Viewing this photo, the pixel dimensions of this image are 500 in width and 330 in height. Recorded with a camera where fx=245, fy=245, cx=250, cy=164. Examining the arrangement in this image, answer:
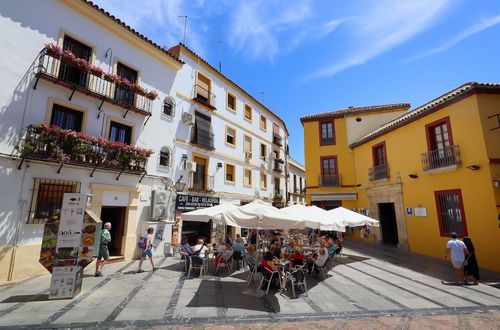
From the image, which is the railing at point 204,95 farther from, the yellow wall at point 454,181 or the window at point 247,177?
the yellow wall at point 454,181

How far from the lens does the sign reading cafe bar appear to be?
13570 millimetres

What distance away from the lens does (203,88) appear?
53.3 feet

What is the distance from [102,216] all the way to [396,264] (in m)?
13.7

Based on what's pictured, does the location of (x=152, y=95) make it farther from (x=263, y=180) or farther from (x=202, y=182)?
(x=263, y=180)

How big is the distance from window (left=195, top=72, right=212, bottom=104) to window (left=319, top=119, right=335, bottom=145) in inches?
430

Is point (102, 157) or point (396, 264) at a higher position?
point (102, 157)

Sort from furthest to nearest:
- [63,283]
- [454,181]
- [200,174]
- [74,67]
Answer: [200,174]
[454,181]
[74,67]
[63,283]

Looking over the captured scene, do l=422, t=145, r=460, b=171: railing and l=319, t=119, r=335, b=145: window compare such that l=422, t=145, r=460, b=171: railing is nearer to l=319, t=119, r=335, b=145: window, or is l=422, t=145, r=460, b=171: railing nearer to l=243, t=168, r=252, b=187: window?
l=319, t=119, r=335, b=145: window

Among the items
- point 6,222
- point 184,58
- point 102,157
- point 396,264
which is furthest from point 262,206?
point 184,58

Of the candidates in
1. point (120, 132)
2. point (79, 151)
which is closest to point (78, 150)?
point (79, 151)

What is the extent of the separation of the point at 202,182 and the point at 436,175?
1299 cm

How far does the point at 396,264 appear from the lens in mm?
11094

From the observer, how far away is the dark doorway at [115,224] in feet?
36.5

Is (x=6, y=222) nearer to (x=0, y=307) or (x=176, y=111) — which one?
(x=0, y=307)
